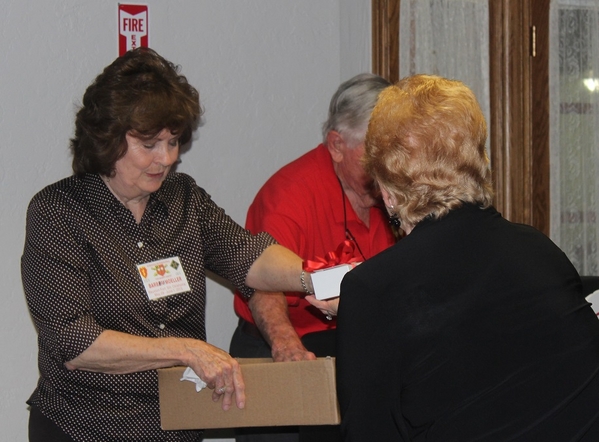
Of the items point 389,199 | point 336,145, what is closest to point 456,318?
point 389,199

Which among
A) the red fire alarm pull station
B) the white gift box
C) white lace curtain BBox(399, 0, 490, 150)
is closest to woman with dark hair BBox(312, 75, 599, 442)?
the white gift box

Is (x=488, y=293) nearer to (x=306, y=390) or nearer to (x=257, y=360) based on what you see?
(x=306, y=390)

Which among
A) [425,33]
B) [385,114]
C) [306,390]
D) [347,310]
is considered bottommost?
[306,390]

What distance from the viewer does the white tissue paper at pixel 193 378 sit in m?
2.04

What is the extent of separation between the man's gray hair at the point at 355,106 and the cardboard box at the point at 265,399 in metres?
0.91

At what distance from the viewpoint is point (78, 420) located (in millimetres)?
2125

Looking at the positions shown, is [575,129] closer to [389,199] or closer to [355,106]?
[355,106]

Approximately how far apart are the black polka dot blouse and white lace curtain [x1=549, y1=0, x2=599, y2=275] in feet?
5.79

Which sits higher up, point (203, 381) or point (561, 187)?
point (561, 187)

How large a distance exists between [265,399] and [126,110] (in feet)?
2.67

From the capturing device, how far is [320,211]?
104 inches

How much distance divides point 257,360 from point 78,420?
0.49 metres

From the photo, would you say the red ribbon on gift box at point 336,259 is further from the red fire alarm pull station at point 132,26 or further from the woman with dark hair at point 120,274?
the red fire alarm pull station at point 132,26

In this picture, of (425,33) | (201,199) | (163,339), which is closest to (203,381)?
(163,339)
